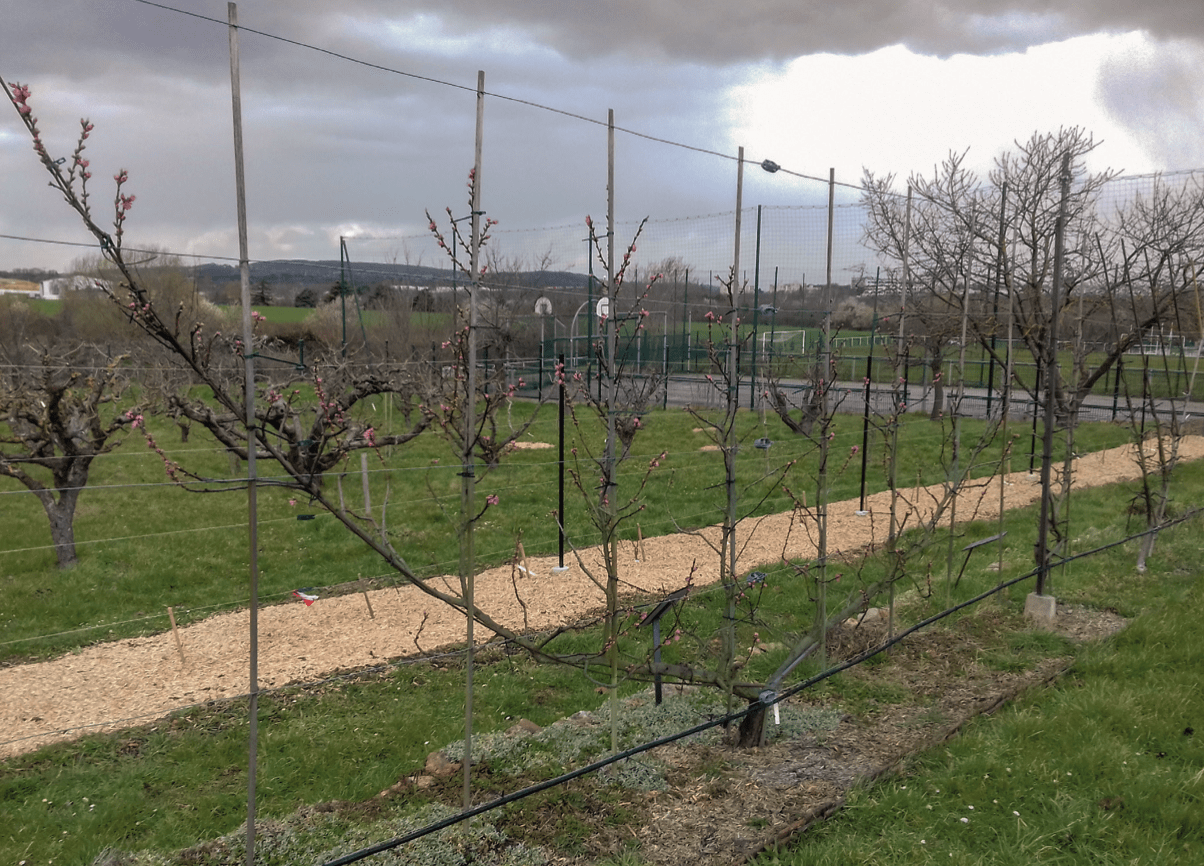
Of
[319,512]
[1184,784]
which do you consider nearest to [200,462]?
[319,512]

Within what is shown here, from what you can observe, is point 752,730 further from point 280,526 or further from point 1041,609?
point 280,526

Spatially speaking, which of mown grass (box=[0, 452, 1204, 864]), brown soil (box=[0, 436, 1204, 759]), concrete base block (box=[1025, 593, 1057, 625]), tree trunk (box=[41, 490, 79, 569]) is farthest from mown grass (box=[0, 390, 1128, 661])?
mown grass (box=[0, 452, 1204, 864])

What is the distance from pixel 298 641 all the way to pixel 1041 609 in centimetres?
466

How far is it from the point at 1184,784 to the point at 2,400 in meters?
8.14

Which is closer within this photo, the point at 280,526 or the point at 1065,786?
the point at 1065,786

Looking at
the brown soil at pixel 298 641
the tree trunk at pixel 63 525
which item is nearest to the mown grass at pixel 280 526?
the tree trunk at pixel 63 525

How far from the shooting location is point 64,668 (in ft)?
16.1

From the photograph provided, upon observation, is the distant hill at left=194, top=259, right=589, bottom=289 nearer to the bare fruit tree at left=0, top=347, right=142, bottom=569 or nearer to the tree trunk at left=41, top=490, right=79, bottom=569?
the bare fruit tree at left=0, top=347, right=142, bottom=569

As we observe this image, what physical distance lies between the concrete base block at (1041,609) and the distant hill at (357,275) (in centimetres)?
379

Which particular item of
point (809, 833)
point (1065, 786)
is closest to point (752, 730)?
point (809, 833)

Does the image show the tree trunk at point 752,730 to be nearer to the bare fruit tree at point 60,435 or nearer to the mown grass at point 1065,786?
the mown grass at point 1065,786

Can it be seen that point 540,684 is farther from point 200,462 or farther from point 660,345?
point 660,345

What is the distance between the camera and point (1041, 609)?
16.5 feet

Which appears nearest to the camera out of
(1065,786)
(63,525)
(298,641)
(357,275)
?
(1065,786)
